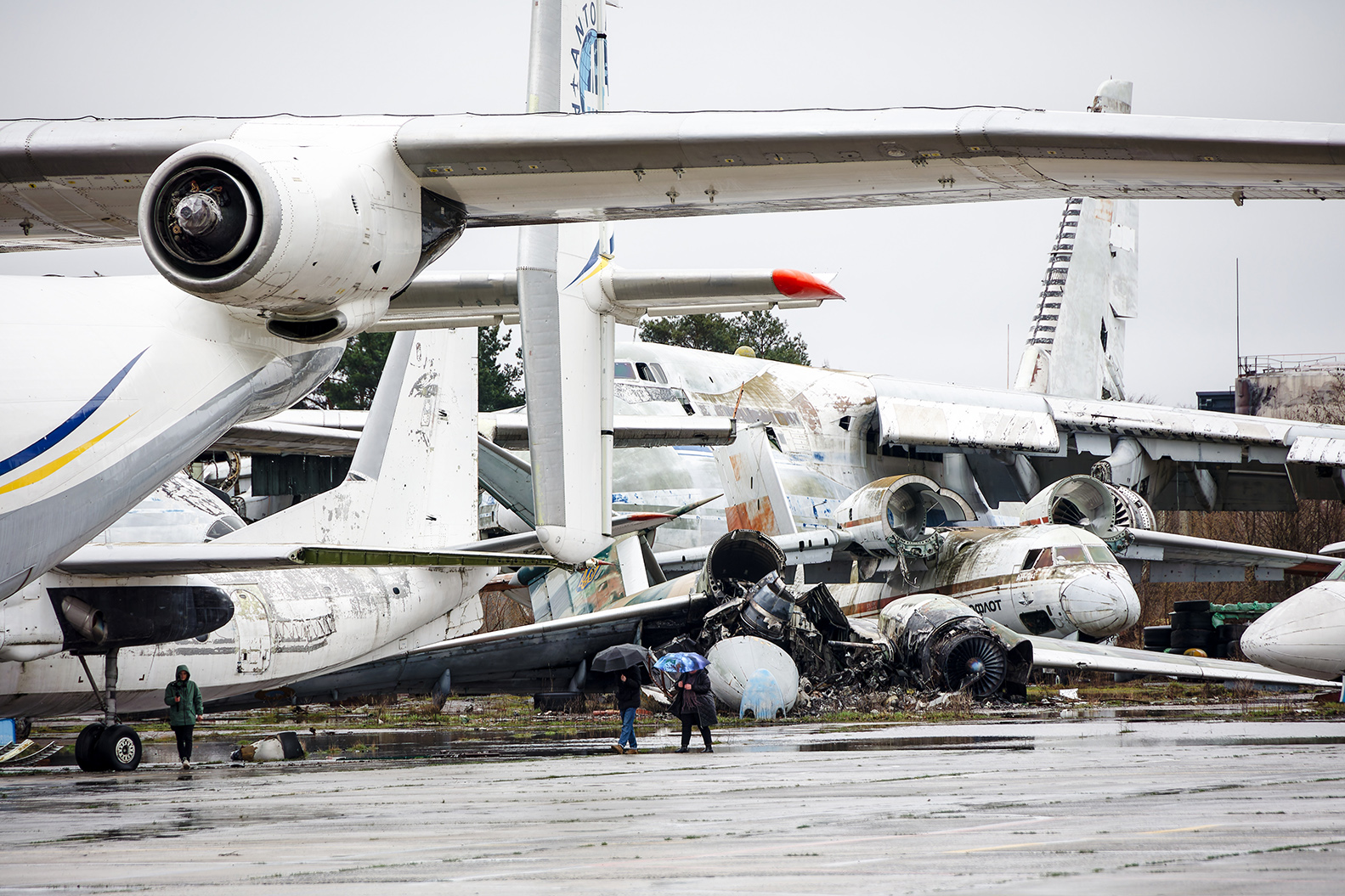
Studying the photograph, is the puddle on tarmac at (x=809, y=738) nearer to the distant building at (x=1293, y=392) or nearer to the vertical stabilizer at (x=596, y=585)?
the vertical stabilizer at (x=596, y=585)

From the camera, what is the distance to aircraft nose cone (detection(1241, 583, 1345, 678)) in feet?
45.8

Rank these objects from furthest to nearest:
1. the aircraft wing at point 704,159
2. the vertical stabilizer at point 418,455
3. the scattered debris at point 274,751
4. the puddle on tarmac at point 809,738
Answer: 1. the vertical stabilizer at point 418,455
2. the scattered debris at point 274,751
3. the puddle on tarmac at point 809,738
4. the aircraft wing at point 704,159

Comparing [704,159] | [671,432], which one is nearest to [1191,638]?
[671,432]

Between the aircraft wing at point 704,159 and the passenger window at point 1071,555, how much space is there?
1324 centimetres

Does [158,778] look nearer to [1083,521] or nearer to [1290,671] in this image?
[1290,671]

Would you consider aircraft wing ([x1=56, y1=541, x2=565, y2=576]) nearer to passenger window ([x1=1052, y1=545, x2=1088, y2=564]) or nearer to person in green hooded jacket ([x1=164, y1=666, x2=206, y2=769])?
person in green hooded jacket ([x1=164, y1=666, x2=206, y2=769])

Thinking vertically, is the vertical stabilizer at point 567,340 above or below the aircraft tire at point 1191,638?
above

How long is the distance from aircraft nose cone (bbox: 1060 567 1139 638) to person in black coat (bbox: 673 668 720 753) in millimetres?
8055

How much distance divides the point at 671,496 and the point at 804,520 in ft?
7.89

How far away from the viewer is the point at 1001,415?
2527cm

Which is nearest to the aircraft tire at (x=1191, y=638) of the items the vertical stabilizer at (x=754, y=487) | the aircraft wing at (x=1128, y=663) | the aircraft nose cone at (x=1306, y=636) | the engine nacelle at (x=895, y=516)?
the aircraft wing at (x=1128, y=663)

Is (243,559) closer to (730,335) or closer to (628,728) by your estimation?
(628,728)

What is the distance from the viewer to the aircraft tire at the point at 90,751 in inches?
491

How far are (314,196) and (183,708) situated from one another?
8.45 meters
